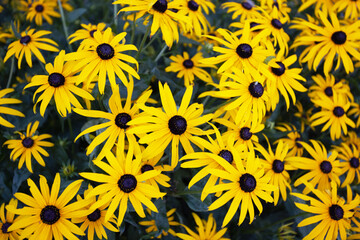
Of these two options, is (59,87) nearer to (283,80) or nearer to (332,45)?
(283,80)

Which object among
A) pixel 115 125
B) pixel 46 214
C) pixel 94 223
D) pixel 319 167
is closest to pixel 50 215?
pixel 46 214

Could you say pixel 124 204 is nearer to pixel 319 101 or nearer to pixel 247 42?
pixel 247 42

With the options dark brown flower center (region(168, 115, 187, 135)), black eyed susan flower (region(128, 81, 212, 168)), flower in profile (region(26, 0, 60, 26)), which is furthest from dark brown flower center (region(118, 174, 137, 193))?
flower in profile (region(26, 0, 60, 26))

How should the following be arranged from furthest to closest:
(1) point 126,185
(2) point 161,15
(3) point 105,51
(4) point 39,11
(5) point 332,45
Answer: (4) point 39,11 → (5) point 332,45 → (2) point 161,15 → (3) point 105,51 → (1) point 126,185

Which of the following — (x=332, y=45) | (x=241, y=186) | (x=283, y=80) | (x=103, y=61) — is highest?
(x=332, y=45)

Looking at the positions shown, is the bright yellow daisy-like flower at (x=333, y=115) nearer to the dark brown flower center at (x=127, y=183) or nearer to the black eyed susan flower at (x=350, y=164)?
the black eyed susan flower at (x=350, y=164)

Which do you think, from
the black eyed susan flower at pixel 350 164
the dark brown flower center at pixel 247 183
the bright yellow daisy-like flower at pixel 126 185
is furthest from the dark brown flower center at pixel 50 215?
the black eyed susan flower at pixel 350 164
